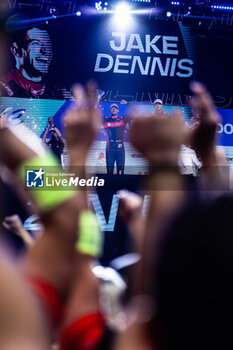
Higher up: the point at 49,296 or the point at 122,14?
the point at 122,14

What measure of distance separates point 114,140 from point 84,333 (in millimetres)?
2329

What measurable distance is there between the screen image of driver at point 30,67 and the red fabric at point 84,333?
2389 millimetres

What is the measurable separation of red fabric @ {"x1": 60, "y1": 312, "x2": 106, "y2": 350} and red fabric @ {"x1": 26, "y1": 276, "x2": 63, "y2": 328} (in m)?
0.03

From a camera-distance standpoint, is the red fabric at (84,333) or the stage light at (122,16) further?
the stage light at (122,16)

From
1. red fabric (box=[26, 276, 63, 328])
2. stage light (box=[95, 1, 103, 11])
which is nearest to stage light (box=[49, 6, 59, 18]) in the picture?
stage light (box=[95, 1, 103, 11])

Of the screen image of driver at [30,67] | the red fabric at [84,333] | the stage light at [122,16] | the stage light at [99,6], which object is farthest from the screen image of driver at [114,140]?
the red fabric at [84,333]

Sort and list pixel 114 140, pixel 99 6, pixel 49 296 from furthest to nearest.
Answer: pixel 114 140 → pixel 99 6 → pixel 49 296

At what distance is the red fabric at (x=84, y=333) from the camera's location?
45 centimetres

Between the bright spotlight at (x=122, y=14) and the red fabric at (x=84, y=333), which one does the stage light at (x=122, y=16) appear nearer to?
the bright spotlight at (x=122, y=14)

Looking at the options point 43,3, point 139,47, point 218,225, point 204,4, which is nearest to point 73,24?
point 43,3

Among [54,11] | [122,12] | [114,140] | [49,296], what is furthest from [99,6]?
[49,296]

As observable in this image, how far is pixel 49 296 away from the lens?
0.44 metres

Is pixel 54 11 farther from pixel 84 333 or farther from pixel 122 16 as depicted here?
pixel 84 333

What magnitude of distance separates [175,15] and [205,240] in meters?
2.71
